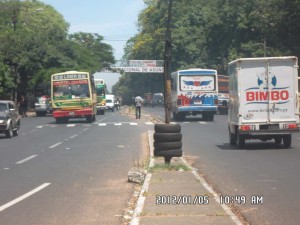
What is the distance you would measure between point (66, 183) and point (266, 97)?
33.4 ft

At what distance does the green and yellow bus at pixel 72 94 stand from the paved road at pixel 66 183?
1878cm

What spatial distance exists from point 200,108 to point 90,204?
3338 cm

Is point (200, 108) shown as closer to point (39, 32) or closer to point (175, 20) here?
point (39, 32)

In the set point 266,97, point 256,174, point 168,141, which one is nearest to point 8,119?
point 266,97

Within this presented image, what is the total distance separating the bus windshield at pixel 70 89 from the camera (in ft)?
144

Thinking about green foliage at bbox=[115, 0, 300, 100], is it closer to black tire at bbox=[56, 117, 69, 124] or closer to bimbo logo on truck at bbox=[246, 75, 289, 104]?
bimbo logo on truck at bbox=[246, 75, 289, 104]

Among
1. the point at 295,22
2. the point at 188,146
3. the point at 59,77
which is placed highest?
the point at 295,22

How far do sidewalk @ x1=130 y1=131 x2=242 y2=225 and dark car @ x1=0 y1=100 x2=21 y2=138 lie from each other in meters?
17.7

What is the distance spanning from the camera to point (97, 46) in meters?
107

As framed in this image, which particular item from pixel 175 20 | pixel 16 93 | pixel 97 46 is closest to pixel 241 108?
pixel 16 93

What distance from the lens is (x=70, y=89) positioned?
44.2m

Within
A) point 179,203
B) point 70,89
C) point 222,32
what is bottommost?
point 179,203

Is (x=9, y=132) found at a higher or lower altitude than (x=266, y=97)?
lower

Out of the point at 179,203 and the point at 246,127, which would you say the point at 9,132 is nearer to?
the point at 246,127
